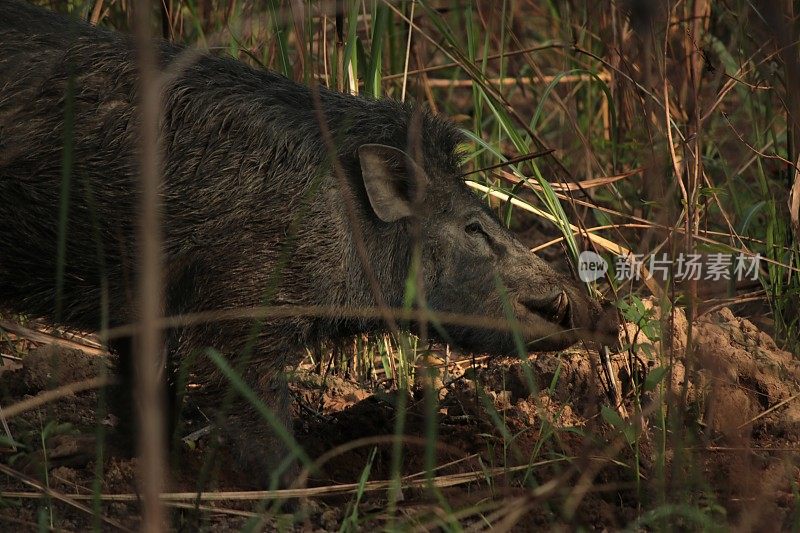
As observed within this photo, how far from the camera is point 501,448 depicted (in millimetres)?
3998

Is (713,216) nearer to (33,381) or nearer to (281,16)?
(281,16)

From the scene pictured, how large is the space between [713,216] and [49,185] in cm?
368

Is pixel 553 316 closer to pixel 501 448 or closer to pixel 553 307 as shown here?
pixel 553 307

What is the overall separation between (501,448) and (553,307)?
0.57m

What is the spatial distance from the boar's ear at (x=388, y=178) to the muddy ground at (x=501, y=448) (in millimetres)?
719

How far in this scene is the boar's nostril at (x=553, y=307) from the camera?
412 centimetres

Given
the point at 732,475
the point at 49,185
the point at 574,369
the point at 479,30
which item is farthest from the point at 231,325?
the point at 479,30

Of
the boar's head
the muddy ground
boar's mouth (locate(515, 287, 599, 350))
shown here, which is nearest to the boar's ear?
the boar's head

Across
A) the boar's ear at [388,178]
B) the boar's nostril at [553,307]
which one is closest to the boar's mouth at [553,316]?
the boar's nostril at [553,307]

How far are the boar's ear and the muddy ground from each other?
2.36 ft

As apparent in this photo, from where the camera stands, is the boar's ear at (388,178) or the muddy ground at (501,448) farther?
the boar's ear at (388,178)
